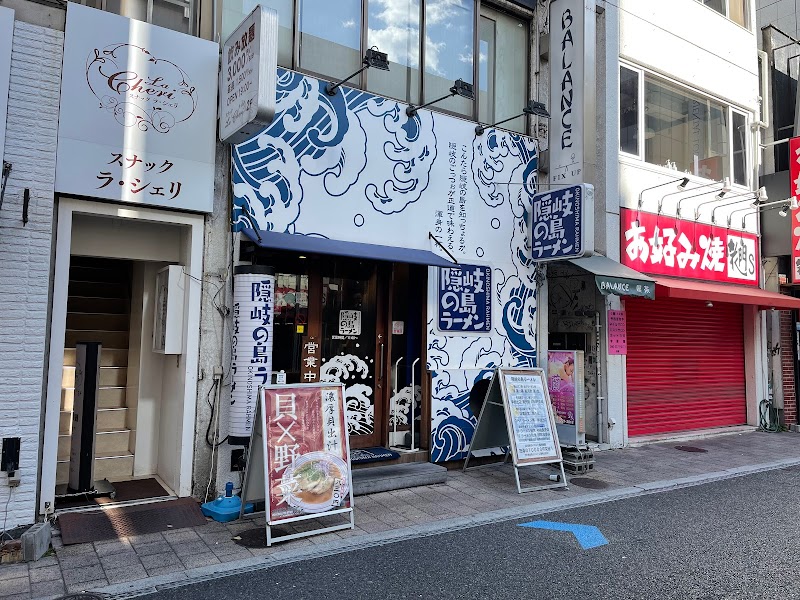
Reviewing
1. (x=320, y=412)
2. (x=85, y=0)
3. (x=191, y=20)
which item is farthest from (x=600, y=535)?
(x=85, y=0)

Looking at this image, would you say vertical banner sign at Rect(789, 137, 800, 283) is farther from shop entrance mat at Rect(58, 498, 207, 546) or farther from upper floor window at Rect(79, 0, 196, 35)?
shop entrance mat at Rect(58, 498, 207, 546)

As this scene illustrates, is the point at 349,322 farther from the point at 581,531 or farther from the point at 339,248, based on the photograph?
the point at 581,531

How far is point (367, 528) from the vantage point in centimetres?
584

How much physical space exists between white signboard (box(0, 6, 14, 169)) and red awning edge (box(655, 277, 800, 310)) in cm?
923

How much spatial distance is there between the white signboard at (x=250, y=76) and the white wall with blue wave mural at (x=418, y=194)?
634mm

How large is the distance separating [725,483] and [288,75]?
26.0 feet

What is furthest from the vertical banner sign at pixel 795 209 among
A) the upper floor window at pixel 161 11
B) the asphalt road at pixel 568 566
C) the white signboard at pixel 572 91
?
the upper floor window at pixel 161 11

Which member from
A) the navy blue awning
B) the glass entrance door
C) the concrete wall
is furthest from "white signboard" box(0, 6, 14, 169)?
the glass entrance door

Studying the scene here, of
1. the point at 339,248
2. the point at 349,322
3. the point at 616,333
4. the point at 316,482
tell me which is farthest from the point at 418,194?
the point at 616,333

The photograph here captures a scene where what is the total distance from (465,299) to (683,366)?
617 cm

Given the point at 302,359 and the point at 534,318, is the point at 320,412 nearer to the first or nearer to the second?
the point at 302,359

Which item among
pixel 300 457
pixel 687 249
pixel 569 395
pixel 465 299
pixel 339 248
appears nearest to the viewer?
pixel 300 457

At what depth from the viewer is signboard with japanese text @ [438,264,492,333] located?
329 inches

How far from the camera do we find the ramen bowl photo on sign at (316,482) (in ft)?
18.3
